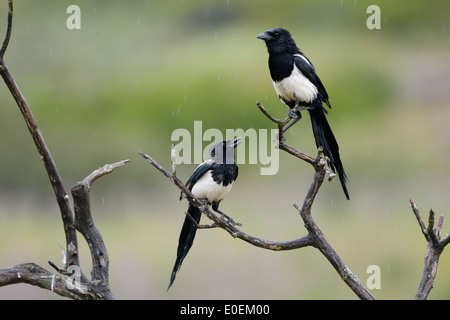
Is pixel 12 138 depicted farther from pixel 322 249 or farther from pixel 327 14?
pixel 322 249

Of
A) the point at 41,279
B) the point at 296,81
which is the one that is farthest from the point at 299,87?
the point at 41,279

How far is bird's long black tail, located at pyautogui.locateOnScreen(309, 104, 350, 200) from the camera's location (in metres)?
3.83

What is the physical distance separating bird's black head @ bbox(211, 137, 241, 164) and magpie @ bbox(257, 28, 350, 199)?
461mm

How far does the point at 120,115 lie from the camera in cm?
1354

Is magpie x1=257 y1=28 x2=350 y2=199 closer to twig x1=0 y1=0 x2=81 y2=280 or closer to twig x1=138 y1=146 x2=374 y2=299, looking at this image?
twig x1=138 y1=146 x2=374 y2=299

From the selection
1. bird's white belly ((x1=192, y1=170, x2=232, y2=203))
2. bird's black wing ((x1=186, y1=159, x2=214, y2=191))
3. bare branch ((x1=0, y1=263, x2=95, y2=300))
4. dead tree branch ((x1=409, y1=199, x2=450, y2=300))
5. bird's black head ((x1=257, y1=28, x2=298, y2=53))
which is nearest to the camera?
bare branch ((x1=0, y1=263, x2=95, y2=300))

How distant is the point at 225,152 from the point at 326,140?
819 millimetres

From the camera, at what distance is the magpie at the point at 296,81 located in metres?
4.11

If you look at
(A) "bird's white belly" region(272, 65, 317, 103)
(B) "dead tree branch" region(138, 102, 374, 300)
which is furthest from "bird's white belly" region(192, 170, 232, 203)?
(A) "bird's white belly" region(272, 65, 317, 103)

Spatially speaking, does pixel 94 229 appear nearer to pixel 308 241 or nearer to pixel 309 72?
pixel 308 241

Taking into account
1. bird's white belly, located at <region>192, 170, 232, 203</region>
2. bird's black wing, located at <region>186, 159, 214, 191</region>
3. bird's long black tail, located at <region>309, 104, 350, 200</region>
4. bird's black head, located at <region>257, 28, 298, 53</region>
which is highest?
bird's black head, located at <region>257, 28, 298, 53</region>

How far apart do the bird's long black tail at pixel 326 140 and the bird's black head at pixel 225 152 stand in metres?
0.59

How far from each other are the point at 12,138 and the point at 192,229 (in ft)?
31.5
